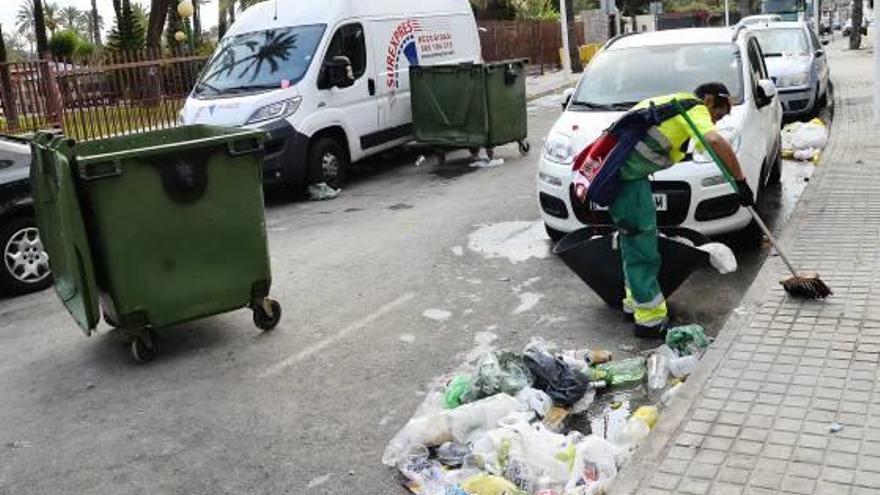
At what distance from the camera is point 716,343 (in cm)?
466

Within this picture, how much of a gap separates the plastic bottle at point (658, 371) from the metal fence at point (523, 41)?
24816 millimetres

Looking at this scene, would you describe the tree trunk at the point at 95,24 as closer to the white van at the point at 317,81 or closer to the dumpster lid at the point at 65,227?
the white van at the point at 317,81

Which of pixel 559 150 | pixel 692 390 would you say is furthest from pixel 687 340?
pixel 559 150

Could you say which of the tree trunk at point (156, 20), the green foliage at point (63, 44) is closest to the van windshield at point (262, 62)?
the tree trunk at point (156, 20)

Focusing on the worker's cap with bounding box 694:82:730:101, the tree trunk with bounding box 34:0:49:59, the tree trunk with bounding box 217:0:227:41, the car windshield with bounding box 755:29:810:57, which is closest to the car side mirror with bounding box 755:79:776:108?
the worker's cap with bounding box 694:82:730:101

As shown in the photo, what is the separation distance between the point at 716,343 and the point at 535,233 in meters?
3.38

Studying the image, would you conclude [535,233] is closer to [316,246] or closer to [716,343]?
[316,246]

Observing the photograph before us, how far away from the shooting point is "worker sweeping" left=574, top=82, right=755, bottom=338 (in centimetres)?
493

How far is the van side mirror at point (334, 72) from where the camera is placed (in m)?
10.5

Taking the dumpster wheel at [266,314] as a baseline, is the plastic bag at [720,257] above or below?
above

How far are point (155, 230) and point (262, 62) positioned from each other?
5.88 metres

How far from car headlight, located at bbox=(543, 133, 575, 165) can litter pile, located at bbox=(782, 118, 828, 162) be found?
464cm

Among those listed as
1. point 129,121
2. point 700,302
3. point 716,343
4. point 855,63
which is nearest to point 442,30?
point 129,121

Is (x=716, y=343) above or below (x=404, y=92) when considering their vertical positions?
below
